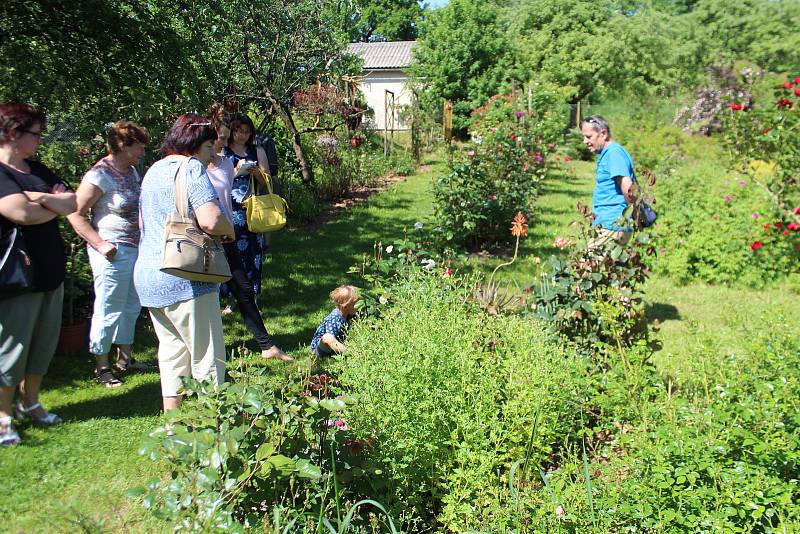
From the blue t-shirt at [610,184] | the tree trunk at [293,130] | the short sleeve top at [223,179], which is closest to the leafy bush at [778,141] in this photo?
the blue t-shirt at [610,184]

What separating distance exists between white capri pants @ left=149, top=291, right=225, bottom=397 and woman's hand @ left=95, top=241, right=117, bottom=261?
104cm

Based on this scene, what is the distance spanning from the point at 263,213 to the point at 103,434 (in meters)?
1.90

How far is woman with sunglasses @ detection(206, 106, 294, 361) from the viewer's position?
4.39m

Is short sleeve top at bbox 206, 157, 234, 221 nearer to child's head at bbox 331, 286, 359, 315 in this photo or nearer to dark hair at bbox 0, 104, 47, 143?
child's head at bbox 331, 286, 359, 315

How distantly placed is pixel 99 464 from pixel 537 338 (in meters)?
2.50

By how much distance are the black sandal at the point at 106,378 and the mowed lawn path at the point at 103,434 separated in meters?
0.06

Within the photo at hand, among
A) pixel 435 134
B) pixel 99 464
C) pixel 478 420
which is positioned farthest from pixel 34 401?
pixel 435 134

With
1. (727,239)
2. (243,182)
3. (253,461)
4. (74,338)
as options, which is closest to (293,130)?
(243,182)

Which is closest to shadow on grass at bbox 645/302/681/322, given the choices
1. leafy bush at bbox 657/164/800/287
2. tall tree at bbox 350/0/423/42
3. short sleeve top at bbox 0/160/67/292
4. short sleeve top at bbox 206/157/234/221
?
leafy bush at bbox 657/164/800/287

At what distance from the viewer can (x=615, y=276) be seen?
4.28 metres

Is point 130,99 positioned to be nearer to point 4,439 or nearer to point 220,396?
point 4,439

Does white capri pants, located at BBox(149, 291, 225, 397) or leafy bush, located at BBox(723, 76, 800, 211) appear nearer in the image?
white capri pants, located at BBox(149, 291, 225, 397)

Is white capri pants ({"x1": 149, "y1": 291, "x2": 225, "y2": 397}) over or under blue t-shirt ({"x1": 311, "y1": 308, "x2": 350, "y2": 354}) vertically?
over

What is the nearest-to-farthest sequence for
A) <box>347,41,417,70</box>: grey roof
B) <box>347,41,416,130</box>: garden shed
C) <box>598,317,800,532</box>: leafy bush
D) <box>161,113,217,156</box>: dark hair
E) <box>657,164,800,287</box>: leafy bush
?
<box>598,317,800,532</box>: leafy bush
<box>161,113,217,156</box>: dark hair
<box>657,164,800,287</box>: leafy bush
<box>347,41,416,130</box>: garden shed
<box>347,41,417,70</box>: grey roof
